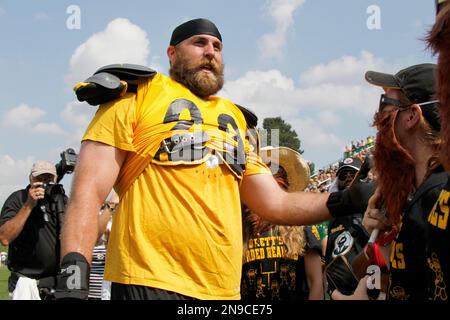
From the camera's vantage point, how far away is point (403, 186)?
2.75 meters

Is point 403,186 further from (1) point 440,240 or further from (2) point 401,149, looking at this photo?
(1) point 440,240

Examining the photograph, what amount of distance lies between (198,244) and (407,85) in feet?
4.21

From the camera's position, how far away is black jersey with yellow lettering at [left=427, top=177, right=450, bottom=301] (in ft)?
6.06

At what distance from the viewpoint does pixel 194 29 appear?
11.5 ft

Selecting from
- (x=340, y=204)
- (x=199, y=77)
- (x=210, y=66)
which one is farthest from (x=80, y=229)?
(x=340, y=204)

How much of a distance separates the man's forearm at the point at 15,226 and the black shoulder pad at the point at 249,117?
3.42m

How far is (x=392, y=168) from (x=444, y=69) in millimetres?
1144

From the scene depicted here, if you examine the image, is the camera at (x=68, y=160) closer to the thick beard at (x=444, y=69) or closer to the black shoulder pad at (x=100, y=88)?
the black shoulder pad at (x=100, y=88)

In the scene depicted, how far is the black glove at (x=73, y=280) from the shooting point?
2.56m

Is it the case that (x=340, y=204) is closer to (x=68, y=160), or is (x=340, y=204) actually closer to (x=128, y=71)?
(x=128, y=71)

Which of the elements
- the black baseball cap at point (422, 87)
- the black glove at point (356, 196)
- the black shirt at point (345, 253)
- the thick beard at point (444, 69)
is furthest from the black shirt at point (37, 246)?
the thick beard at point (444, 69)

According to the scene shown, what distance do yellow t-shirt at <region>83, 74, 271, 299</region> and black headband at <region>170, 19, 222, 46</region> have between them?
0.47 metres

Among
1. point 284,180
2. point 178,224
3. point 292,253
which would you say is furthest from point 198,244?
point 284,180

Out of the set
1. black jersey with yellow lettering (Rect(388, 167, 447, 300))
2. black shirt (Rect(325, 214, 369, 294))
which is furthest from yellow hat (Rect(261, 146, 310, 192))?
black jersey with yellow lettering (Rect(388, 167, 447, 300))
